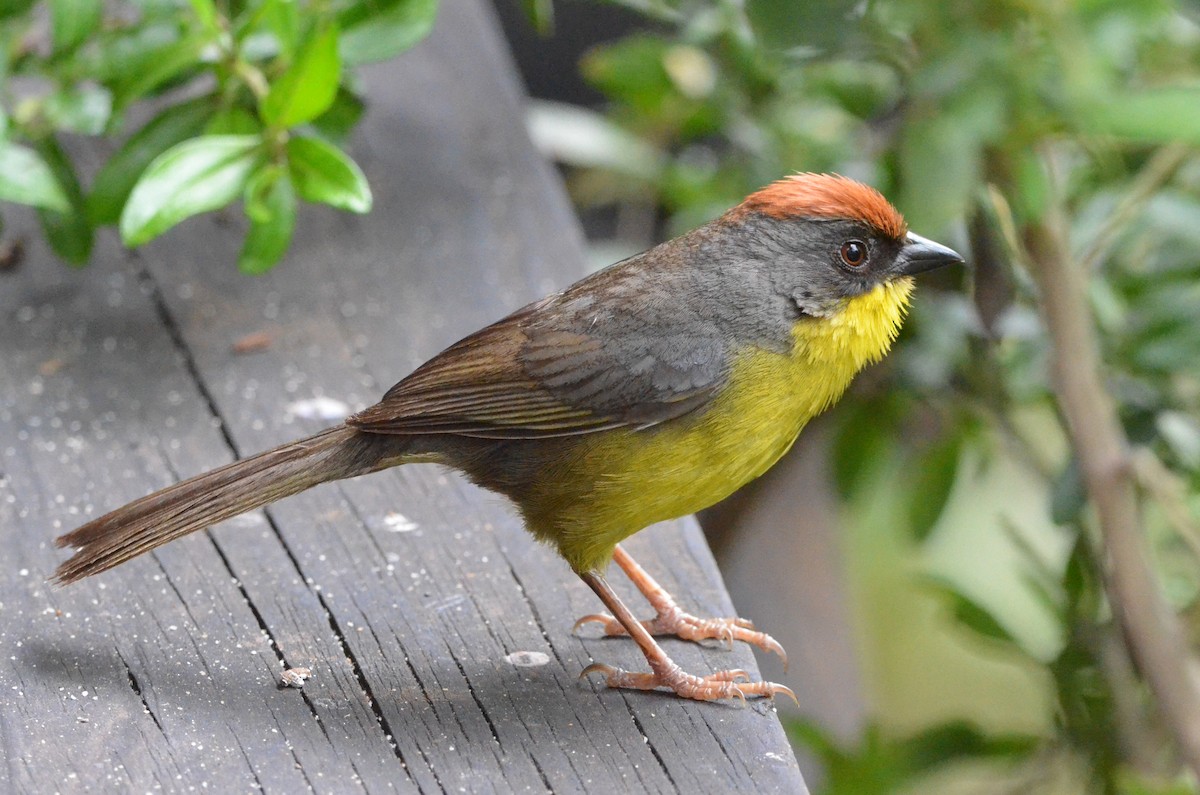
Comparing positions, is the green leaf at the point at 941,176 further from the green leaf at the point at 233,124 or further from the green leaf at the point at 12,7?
the green leaf at the point at 12,7

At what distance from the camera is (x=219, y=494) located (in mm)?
2955

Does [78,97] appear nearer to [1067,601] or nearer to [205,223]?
[205,223]

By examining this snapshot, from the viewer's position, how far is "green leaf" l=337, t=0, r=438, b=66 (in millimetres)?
3598

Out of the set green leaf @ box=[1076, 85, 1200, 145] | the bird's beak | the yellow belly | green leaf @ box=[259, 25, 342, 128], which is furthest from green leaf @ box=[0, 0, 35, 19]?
green leaf @ box=[1076, 85, 1200, 145]

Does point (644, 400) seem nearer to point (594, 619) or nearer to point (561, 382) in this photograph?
point (561, 382)

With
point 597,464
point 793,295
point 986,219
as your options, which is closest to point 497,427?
point 597,464

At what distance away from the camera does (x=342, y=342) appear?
3.94 metres

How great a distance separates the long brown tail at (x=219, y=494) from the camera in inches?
113

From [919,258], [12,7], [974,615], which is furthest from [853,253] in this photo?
[12,7]

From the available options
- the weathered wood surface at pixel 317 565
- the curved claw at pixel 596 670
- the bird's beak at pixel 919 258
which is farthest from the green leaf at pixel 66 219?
the bird's beak at pixel 919 258

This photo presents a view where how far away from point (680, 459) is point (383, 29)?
1.47 meters

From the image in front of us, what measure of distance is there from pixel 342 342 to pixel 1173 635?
2317mm

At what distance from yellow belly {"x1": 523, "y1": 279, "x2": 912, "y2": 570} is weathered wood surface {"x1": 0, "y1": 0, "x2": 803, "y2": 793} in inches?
10.2

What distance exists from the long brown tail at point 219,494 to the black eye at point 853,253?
3.64ft
